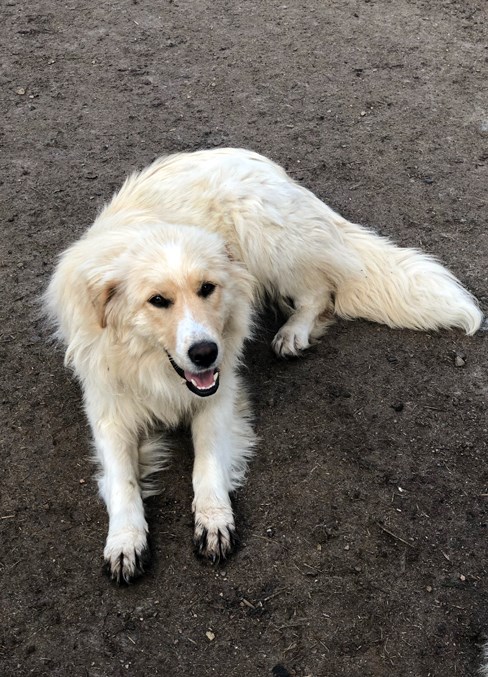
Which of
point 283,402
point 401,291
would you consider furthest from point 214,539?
point 401,291

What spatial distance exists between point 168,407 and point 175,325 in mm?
642

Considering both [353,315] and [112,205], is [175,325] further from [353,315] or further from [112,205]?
[353,315]

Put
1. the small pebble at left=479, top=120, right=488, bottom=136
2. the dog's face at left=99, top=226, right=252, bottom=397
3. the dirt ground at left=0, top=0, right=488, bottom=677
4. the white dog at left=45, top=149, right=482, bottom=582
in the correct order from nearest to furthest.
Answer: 1. the dirt ground at left=0, top=0, right=488, bottom=677
2. the dog's face at left=99, top=226, right=252, bottom=397
3. the white dog at left=45, top=149, right=482, bottom=582
4. the small pebble at left=479, top=120, right=488, bottom=136

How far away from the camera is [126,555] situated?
114 inches

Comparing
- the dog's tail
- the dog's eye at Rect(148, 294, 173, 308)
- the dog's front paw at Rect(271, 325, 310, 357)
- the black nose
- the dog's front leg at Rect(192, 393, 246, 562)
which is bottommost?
the dog's front paw at Rect(271, 325, 310, 357)

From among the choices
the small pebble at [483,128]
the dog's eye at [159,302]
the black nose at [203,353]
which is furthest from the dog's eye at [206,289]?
the small pebble at [483,128]

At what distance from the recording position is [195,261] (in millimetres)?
3012

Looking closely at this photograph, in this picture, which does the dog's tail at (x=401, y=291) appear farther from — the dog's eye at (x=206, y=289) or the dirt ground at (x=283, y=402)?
the dog's eye at (x=206, y=289)

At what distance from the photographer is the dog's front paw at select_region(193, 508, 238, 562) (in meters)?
2.99

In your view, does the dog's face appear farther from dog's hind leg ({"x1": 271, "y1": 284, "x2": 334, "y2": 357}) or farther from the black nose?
dog's hind leg ({"x1": 271, "y1": 284, "x2": 334, "y2": 357})

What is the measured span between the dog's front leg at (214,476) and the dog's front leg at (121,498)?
259mm

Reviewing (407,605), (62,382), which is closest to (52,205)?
(62,382)

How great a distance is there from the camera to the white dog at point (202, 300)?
2.99 metres

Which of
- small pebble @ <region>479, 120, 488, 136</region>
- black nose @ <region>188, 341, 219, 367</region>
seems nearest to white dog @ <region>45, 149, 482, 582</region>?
black nose @ <region>188, 341, 219, 367</region>
